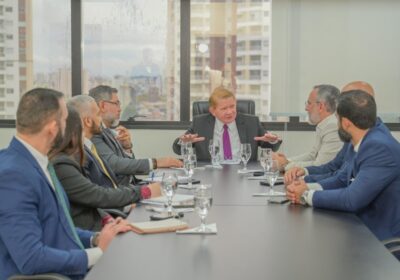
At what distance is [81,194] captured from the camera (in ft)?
9.93

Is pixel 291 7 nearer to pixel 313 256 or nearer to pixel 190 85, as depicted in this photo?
pixel 190 85

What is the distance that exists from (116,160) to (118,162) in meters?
0.02

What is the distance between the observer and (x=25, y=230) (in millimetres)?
2186

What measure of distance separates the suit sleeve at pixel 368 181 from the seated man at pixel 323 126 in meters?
1.57

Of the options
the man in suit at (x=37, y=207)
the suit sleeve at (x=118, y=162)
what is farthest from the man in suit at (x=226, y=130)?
the man in suit at (x=37, y=207)

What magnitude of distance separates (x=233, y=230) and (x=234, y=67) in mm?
4627

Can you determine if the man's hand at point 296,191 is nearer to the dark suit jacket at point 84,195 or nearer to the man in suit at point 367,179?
the man in suit at point 367,179

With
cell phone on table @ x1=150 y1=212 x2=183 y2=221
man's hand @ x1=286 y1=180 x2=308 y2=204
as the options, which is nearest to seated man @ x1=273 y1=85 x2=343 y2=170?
man's hand @ x1=286 y1=180 x2=308 y2=204

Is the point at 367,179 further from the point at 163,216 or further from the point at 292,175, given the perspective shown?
the point at 163,216

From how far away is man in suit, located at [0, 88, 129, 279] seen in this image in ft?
7.18

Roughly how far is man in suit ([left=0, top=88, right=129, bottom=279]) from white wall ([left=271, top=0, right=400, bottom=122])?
4576mm

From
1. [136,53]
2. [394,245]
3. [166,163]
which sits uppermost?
[136,53]

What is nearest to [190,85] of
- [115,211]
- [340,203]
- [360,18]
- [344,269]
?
[360,18]

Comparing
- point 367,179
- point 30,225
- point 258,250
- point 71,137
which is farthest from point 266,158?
point 30,225
